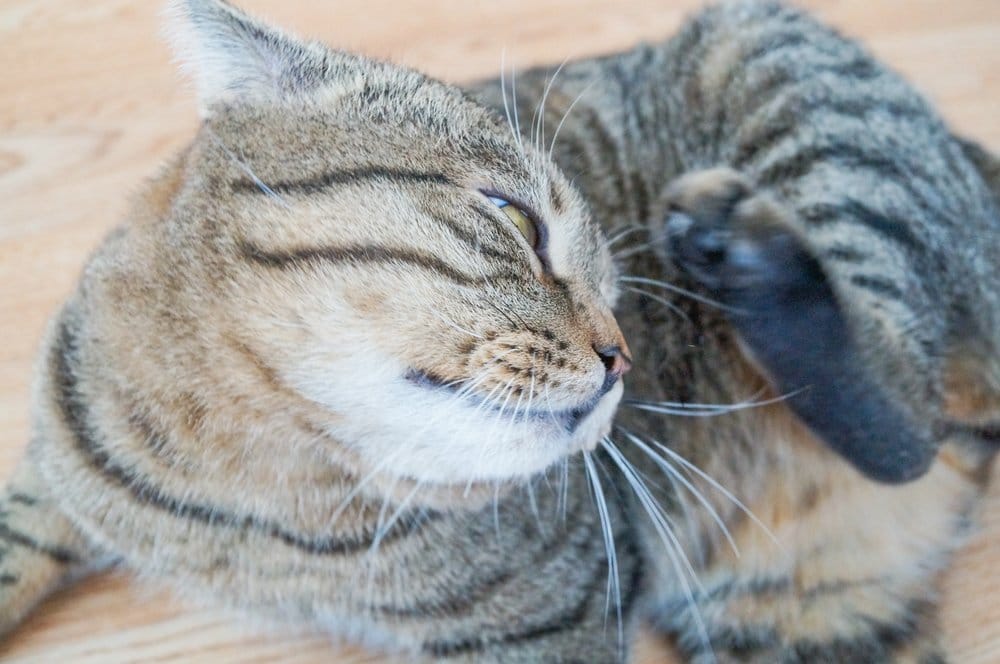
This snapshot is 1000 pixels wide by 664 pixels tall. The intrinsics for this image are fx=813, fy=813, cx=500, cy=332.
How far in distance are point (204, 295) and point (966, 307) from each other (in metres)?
0.93

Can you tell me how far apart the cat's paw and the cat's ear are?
18.0 inches

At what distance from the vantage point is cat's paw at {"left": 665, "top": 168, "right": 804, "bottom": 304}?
92cm

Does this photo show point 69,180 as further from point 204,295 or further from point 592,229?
point 592,229

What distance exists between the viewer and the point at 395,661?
3.39 ft

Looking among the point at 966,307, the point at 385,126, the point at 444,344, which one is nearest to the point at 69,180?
the point at 385,126

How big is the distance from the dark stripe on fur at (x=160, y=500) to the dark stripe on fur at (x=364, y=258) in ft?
0.96

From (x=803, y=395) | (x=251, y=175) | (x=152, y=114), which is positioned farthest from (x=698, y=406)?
(x=152, y=114)

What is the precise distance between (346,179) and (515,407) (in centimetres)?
25

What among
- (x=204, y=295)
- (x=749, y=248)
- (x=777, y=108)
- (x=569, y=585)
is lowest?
(x=569, y=585)

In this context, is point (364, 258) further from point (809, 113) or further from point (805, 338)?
point (809, 113)

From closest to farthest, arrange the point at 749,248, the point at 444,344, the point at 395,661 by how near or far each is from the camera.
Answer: the point at 444,344, the point at 749,248, the point at 395,661

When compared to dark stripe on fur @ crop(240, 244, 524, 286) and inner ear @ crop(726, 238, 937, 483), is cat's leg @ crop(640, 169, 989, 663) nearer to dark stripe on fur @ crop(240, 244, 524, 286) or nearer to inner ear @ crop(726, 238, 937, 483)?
inner ear @ crop(726, 238, 937, 483)

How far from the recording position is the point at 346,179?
2.28ft

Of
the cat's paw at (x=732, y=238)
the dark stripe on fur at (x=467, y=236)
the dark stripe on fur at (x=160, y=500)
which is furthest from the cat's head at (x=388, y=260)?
the cat's paw at (x=732, y=238)
